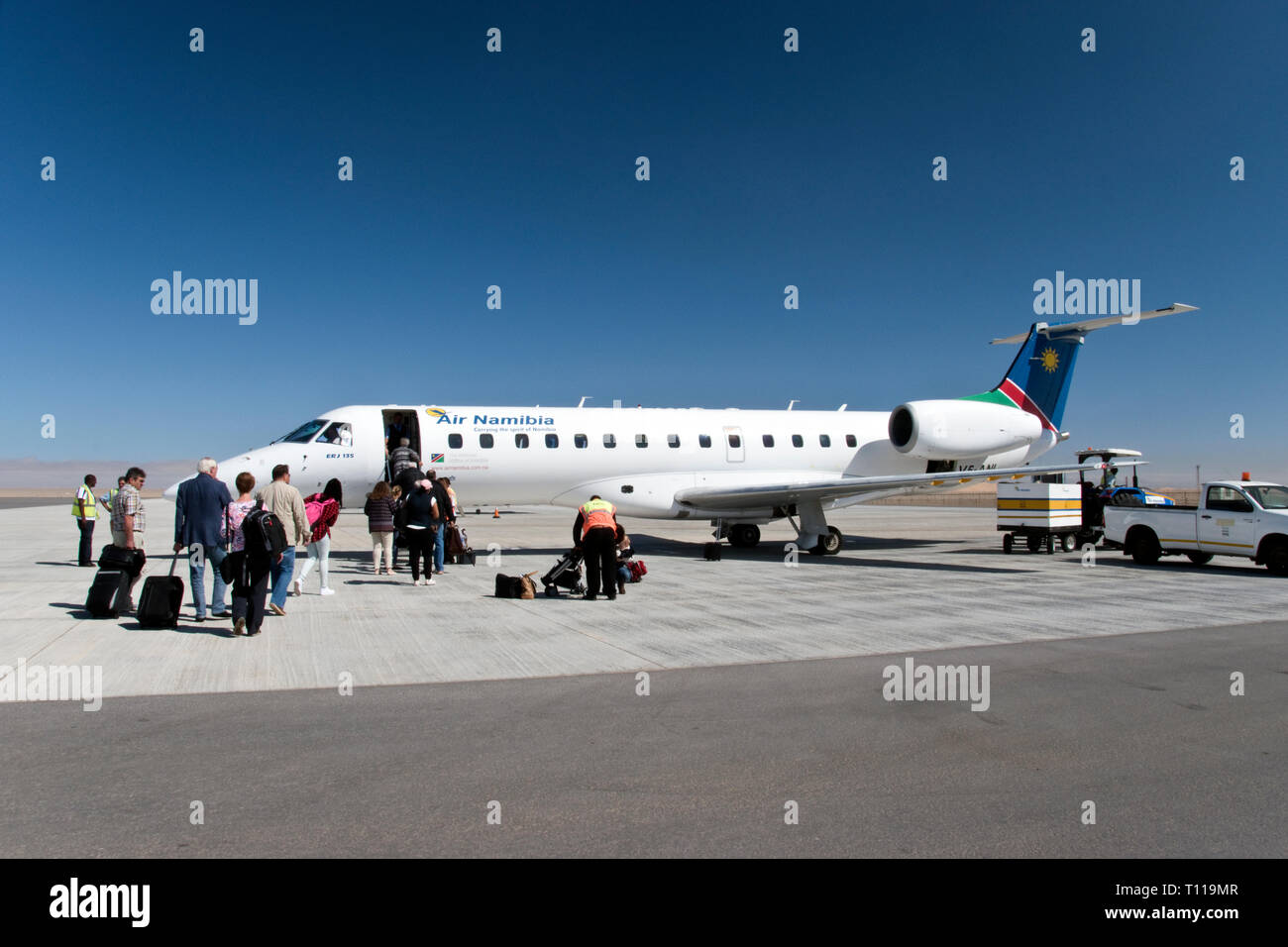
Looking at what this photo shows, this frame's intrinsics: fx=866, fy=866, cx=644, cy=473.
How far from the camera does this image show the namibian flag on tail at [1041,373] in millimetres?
24016

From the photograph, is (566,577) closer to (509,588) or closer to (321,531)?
(509,588)

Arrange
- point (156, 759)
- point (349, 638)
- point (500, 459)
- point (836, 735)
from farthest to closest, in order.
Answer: point (500, 459) → point (349, 638) → point (836, 735) → point (156, 759)

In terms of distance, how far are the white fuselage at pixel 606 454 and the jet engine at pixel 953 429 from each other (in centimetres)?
57

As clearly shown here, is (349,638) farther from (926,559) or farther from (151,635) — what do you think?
(926,559)

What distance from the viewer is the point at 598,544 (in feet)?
42.6

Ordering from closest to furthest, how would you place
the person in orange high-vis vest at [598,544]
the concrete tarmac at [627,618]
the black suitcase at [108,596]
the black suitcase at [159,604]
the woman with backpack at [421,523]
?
the concrete tarmac at [627,618] < the black suitcase at [159,604] < the black suitcase at [108,596] < the person in orange high-vis vest at [598,544] < the woman with backpack at [421,523]

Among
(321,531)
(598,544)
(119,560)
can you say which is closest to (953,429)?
(598,544)

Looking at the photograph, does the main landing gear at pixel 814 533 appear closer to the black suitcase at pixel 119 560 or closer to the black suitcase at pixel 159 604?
the black suitcase at pixel 119 560

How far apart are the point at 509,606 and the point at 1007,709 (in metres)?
7.31

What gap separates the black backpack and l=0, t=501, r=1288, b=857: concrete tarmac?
104 cm

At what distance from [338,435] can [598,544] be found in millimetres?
8461

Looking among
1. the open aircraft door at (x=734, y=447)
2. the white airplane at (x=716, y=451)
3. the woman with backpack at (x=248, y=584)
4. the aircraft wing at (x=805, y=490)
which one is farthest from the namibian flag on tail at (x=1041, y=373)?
the woman with backpack at (x=248, y=584)
